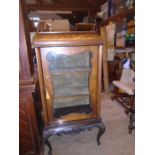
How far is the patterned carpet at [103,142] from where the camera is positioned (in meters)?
1.90

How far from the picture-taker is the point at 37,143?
5.81ft

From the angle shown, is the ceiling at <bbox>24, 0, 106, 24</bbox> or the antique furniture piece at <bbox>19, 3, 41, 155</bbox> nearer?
the antique furniture piece at <bbox>19, 3, 41, 155</bbox>

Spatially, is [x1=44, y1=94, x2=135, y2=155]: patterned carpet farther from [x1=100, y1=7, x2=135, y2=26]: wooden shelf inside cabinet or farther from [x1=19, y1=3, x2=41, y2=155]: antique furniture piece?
[x1=100, y1=7, x2=135, y2=26]: wooden shelf inside cabinet

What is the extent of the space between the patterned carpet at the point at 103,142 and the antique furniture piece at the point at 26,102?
0.98 ft

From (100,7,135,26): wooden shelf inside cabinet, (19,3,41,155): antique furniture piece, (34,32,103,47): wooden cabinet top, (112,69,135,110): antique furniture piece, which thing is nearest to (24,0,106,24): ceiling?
(100,7,135,26): wooden shelf inside cabinet

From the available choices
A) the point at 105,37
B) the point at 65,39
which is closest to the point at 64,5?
the point at 105,37

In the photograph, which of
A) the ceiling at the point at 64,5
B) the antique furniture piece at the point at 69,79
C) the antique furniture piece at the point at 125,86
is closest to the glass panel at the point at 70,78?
the antique furniture piece at the point at 69,79

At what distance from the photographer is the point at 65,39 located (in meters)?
1.51

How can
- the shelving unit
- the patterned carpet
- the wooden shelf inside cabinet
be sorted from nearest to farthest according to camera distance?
the patterned carpet → the wooden shelf inside cabinet → the shelving unit

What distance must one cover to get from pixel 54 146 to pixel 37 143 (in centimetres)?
32

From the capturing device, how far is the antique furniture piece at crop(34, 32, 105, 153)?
1512mm

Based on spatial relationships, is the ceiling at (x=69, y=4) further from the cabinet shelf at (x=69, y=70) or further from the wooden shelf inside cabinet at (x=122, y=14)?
the cabinet shelf at (x=69, y=70)
